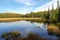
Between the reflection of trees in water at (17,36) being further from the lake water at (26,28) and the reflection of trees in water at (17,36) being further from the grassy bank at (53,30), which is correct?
the grassy bank at (53,30)

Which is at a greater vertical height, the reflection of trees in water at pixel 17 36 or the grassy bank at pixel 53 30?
the grassy bank at pixel 53 30

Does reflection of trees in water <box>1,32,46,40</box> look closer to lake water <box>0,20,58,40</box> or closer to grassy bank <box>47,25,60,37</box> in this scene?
lake water <box>0,20,58,40</box>

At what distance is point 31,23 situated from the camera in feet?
7.16

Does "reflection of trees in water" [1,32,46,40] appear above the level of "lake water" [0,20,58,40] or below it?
below

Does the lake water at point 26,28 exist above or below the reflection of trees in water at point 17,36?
above

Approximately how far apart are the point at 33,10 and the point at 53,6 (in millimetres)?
439

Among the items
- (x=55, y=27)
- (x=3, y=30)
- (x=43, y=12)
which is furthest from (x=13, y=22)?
(x=55, y=27)

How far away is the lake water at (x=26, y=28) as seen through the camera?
2111mm

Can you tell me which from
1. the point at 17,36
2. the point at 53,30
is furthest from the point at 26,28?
the point at 53,30

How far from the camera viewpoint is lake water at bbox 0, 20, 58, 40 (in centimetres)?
211

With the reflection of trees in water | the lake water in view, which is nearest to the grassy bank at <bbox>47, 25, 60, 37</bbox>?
the lake water

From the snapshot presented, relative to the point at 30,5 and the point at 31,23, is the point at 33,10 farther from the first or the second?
the point at 31,23

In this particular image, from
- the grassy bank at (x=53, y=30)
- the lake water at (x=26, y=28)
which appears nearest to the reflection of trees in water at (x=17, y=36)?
the lake water at (x=26, y=28)

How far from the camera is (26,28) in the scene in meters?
2.14
